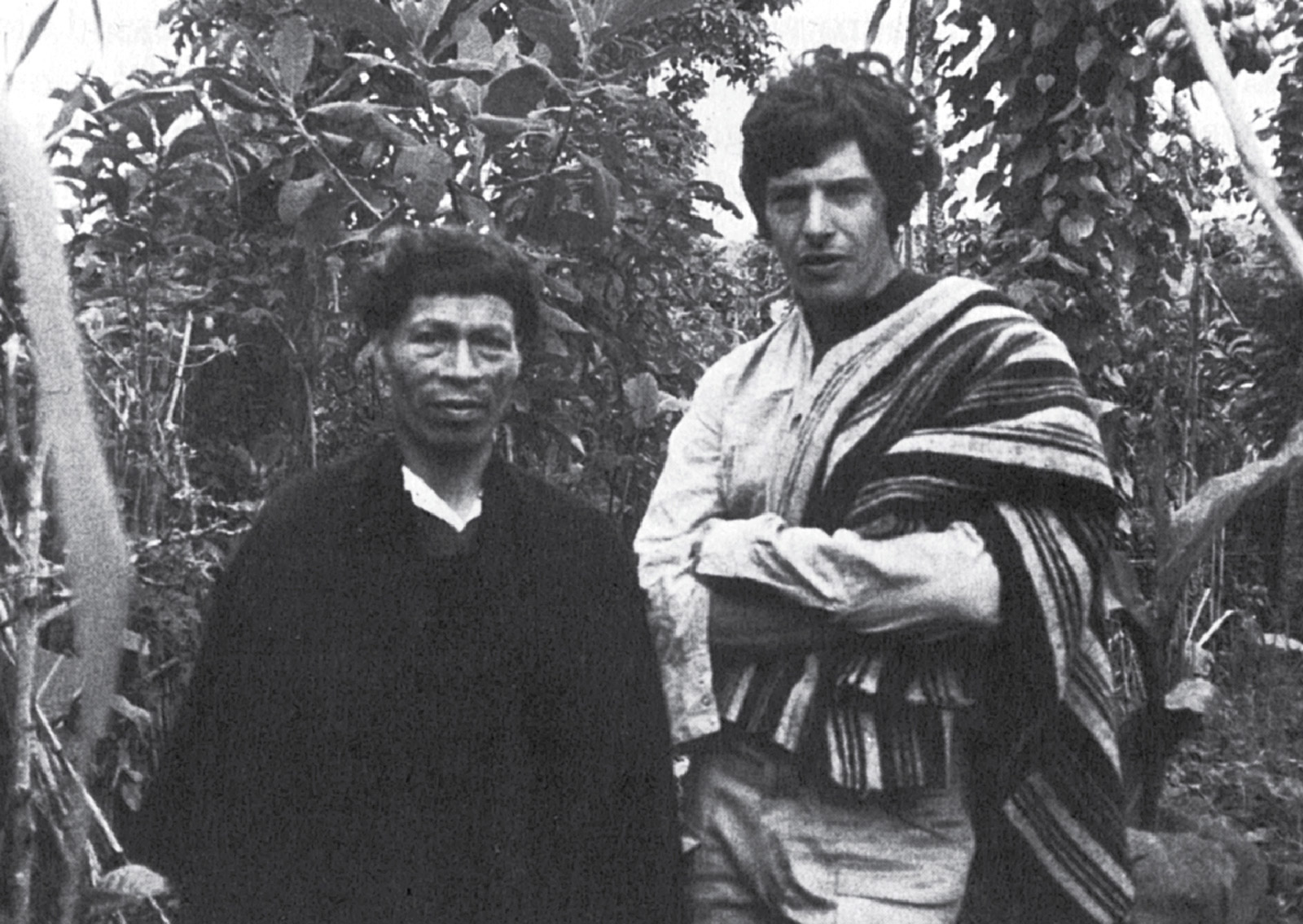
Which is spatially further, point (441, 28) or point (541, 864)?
point (441, 28)

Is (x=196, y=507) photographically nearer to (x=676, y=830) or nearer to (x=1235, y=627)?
(x=676, y=830)

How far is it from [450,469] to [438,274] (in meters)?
0.24

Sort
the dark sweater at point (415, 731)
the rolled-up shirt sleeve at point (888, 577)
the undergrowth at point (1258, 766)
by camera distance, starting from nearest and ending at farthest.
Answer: the rolled-up shirt sleeve at point (888, 577), the dark sweater at point (415, 731), the undergrowth at point (1258, 766)

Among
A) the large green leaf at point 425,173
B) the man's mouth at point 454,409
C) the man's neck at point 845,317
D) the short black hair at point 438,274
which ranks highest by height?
the large green leaf at point 425,173

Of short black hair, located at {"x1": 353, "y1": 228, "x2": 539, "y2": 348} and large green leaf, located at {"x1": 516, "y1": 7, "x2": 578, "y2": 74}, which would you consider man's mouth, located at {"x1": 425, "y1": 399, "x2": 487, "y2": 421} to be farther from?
large green leaf, located at {"x1": 516, "y1": 7, "x2": 578, "y2": 74}

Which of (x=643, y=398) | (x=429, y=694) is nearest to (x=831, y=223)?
(x=429, y=694)

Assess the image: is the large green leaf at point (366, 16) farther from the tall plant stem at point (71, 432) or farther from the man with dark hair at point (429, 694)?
the tall plant stem at point (71, 432)

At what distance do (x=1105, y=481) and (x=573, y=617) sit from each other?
2.11ft

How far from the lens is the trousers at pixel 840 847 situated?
1988mm

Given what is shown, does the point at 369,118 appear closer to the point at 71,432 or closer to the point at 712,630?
the point at 712,630

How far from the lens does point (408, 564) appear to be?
2096mm

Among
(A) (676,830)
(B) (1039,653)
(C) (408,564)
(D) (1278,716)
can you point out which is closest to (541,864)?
(A) (676,830)

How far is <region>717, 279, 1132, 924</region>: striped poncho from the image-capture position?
6.37ft

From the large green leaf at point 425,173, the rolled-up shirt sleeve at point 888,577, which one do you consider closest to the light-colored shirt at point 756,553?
the rolled-up shirt sleeve at point 888,577
